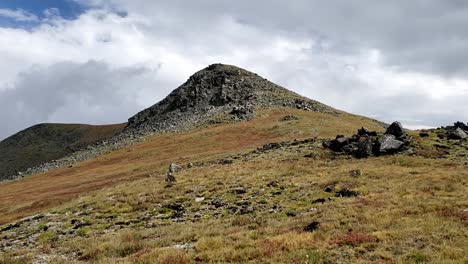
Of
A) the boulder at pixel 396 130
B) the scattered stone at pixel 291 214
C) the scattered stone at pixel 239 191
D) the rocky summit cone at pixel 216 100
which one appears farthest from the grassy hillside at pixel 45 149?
the scattered stone at pixel 291 214

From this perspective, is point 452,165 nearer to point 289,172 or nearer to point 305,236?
point 289,172

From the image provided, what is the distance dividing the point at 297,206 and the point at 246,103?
8890 centimetres

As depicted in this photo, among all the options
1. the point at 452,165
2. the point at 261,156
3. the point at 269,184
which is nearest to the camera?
the point at 269,184

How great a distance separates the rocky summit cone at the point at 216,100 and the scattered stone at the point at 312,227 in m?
84.0

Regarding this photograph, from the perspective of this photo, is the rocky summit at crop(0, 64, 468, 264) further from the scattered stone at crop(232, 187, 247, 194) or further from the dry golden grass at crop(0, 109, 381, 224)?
the dry golden grass at crop(0, 109, 381, 224)

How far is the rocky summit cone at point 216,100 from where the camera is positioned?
381 feet

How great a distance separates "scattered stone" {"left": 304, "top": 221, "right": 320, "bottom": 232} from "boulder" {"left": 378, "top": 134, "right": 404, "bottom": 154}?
91.7ft

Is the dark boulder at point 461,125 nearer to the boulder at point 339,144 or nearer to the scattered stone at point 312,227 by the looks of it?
the boulder at point 339,144

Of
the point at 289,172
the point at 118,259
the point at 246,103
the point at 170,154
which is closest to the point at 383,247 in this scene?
the point at 118,259

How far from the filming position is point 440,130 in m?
58.6

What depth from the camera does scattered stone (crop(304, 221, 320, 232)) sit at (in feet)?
71.4

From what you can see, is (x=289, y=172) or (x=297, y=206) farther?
(x=289, y=172)

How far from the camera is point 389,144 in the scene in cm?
4838

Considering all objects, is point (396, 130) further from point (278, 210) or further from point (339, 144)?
point (278, 210)
